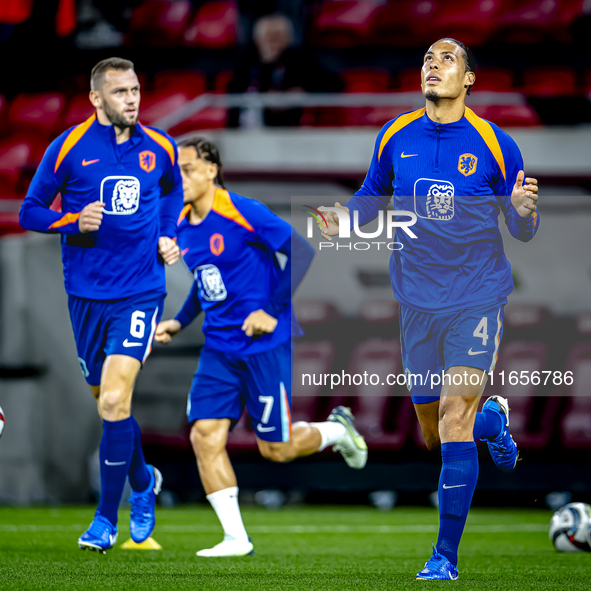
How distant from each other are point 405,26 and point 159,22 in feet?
9.88

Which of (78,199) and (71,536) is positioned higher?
(78,199)

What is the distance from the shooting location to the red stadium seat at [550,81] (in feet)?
34.5

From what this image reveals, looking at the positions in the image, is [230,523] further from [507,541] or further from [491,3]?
[491,3]

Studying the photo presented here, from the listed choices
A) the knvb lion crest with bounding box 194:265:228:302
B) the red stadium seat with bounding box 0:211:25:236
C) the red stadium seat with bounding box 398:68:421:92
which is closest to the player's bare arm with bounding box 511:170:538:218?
the knvb lion crest with bounding box 194:265:228:302

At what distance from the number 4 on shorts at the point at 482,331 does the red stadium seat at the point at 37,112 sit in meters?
7.38

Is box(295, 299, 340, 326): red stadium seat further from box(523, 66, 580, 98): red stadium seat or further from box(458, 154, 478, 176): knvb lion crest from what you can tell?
box(458, 154, 478, 176): knvb lion crest

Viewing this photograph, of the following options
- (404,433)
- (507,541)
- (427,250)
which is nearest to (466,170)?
(427,250)

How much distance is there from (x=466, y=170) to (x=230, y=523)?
2182 mm

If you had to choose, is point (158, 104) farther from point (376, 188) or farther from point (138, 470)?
point (376, 188)

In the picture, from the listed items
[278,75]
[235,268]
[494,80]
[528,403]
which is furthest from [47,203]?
[494,80]

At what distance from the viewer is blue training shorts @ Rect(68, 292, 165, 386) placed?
5059 millimetres

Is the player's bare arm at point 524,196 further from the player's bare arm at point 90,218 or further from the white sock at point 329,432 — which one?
the white sock at point 329,432

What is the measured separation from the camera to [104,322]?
5.13 meters

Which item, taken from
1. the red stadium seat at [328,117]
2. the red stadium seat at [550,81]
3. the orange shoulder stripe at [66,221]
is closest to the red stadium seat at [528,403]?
the red stadium seat at [328,117]
